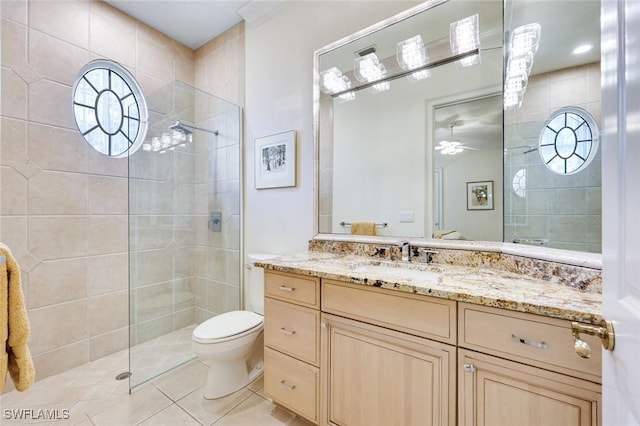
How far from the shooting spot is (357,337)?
119 centimetres

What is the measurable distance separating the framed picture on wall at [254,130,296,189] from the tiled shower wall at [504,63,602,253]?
1370 mm

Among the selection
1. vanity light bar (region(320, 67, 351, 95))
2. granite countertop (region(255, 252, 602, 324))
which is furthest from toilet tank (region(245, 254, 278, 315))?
vanity light bar (region(320, 67, 351, 95))

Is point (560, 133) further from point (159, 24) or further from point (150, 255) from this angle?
point (159, 24)

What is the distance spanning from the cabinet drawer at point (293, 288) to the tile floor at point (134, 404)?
714 millimetres

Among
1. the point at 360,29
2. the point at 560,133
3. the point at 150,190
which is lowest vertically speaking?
the point at 150,190

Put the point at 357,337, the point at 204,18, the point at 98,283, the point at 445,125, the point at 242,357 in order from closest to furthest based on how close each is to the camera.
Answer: the point at 357,337, the point at 445,125, the point at 242,357, the point at 98,283, the point at 204,18

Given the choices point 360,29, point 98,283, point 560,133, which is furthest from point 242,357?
point 360,29

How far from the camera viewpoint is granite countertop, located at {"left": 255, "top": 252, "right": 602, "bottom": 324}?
813 millimetres

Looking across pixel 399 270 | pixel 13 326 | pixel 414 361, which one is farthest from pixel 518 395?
pixel 13 326

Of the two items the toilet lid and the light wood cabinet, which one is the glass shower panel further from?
the light wood cabinet

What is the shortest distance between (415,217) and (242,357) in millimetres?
1443

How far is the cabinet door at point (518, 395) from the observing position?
2.55ft

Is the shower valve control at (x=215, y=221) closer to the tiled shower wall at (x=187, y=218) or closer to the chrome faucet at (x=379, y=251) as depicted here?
the tiled shower wall at (x=187, y=218)

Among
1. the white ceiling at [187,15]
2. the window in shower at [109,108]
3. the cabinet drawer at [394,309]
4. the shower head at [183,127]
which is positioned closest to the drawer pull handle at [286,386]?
the cabinet drawer at [394,309]
